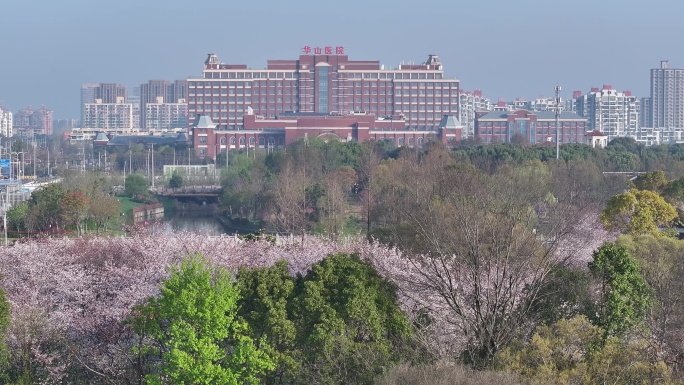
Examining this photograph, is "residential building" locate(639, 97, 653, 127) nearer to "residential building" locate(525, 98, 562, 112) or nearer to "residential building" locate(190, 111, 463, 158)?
"residential building" locate(525, 98, 562, 112)

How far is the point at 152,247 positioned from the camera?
20562 mm

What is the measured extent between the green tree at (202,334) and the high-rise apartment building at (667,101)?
106 meters

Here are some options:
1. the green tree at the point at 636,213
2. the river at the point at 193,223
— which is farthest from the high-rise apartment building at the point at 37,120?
the green tree at the point at 636,213

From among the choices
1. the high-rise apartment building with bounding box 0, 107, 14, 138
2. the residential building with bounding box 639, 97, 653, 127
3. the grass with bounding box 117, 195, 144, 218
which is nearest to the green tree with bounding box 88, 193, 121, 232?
the grass with bounding box 117, 195, 144, 218

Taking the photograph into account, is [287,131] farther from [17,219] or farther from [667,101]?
[667,101]

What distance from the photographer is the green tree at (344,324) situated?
1397 cm

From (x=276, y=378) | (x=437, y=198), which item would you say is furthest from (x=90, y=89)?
(x=276, y=378)

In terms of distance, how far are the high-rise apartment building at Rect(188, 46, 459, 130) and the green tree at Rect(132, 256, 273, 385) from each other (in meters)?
68.0

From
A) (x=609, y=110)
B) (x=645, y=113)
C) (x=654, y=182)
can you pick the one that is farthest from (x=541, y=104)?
(x=654, y=182)

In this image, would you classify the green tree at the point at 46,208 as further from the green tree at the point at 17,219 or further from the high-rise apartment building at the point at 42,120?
the high-rise apartment building at the point at 42,120

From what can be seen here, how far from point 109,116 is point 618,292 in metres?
109

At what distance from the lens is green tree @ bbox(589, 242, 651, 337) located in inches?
572

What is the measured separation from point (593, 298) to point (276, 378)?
149 inches

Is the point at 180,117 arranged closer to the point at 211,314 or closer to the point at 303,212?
the point at 303,212
